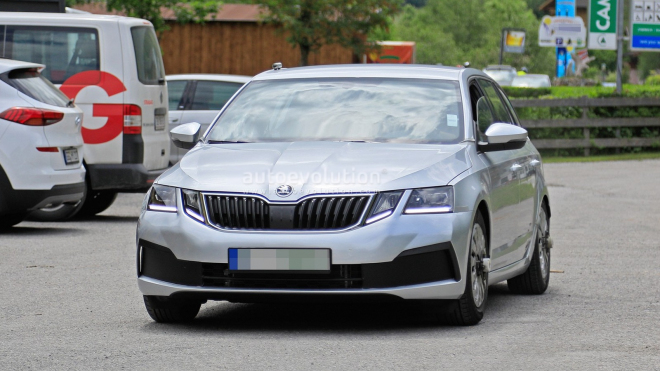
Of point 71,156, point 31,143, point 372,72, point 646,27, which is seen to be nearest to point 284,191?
point 372,72

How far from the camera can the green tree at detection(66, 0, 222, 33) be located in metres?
29.7

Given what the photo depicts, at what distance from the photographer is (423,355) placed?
592 centimetres

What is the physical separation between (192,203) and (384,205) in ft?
3.29

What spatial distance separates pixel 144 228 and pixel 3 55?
7436 millimetres

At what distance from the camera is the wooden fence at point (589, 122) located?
26.1 meters

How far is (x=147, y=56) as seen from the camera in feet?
45.1

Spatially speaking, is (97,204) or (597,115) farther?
(597,115)

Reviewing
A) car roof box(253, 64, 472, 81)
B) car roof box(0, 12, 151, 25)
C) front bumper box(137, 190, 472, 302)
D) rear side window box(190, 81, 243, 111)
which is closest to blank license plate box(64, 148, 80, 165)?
car roof box(0, 12, 151, 25)

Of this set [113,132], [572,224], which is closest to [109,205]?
[113,132]

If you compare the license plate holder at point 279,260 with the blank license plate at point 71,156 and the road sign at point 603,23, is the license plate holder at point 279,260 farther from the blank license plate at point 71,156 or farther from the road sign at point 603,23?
the road sign at point 603,23

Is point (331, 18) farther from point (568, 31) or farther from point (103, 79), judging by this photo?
point (103, 79)

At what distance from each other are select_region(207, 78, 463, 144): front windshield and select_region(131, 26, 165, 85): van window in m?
5.75

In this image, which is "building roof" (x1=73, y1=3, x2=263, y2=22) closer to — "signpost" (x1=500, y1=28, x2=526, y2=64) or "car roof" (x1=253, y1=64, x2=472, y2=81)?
"car roof" (x1=253, y1=64, x2=472, y2=81)

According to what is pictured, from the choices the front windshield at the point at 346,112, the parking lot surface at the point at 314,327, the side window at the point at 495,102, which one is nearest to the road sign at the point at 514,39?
the parking lot surface at the point at 314,327
